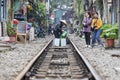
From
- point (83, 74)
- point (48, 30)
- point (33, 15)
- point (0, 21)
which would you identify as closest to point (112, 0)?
point (33, 15)

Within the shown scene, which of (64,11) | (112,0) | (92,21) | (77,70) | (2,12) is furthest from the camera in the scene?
(64,11)

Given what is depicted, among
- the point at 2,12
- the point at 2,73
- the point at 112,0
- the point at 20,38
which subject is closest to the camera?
the point at 2,73

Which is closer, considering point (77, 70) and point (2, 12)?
point (77, 70)

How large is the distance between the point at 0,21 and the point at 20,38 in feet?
14.7

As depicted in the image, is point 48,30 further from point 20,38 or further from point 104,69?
point 104,69

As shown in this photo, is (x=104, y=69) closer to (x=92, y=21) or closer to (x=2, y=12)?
(x=92, y=21)

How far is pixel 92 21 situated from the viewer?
22.7 meters

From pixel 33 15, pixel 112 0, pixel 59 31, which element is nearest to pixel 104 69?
pixel 59 31

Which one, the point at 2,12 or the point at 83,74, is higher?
the point at 2,12

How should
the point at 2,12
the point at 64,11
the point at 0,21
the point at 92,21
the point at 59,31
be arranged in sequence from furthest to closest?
the point at 64,11 → the point at 2,12 → the point at 0,21 → the point at 59,31 → the point at 92,21

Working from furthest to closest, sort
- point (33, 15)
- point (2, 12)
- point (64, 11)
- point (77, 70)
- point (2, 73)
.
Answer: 1. point (64, 11)
2. point (33, 15)
3. point (2, 12)
4. point (77, 70)
5. point (2, 73)

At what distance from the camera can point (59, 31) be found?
2622cm

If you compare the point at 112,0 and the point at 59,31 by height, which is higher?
the point at 112,0

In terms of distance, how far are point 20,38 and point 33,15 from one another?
22352 millimetres
